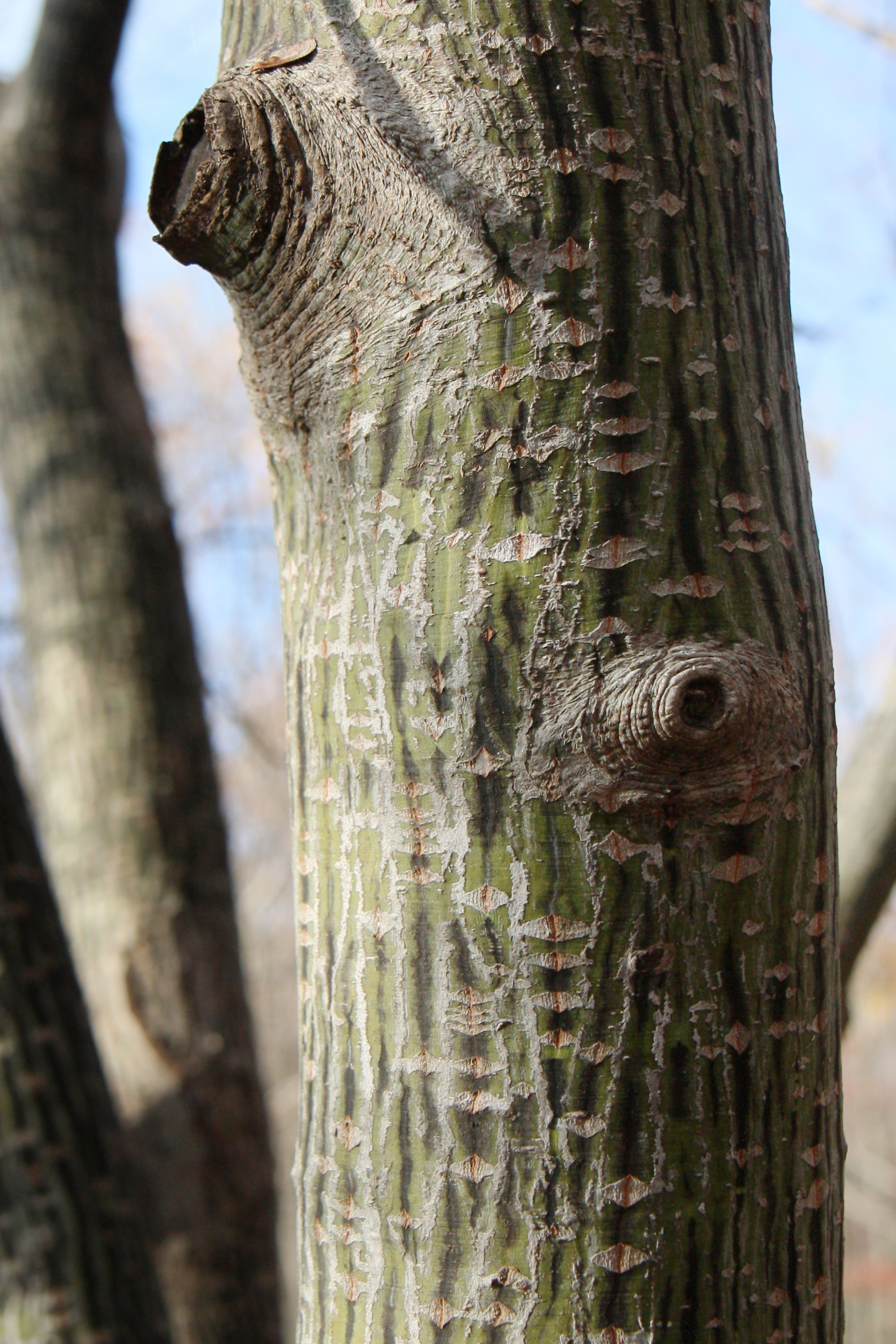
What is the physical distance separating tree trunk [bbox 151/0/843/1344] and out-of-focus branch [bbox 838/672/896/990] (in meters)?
1.17

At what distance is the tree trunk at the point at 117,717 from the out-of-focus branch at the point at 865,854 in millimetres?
1720

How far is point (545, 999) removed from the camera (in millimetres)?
870

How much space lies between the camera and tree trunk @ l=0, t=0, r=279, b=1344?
289 centimetres

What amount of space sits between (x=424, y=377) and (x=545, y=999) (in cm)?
52

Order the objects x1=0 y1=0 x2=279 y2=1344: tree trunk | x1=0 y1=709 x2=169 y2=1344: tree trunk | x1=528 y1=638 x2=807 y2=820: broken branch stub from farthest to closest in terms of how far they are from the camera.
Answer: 1. x1=0 y1=0 x2=279 y2=1344: tree trunk
2. x1=0 y1=709 x2=169 y2=1344: tree trunk
3. x1=528 y1=638 x2=807 y2=820: broken branch stub

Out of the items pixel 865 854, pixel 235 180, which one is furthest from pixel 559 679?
pixel 865 854

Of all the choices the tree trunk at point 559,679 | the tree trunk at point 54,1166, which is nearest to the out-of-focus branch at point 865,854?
the tree trunk at point 559,679

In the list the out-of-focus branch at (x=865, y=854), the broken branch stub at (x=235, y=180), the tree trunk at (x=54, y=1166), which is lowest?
the tree trunk at (x=54, y=1166)

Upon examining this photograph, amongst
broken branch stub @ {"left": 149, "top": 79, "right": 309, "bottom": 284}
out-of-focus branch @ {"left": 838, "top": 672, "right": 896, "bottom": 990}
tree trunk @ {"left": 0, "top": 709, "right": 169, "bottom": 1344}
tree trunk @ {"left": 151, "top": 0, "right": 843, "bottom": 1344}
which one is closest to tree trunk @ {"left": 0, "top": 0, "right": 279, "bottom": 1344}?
tree trunk @ {"left": 0, "top": 709, "right": 169, "bottom": 1344}

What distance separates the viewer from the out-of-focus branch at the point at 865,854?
6.76 feet

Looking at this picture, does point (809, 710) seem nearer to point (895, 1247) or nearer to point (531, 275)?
point (531, 275)

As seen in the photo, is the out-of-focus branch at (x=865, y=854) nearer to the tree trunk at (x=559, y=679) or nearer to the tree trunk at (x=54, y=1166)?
the tree trunk at (x=559, y=679)

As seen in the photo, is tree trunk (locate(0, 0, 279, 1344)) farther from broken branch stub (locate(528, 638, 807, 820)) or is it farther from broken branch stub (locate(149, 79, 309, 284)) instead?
broken branch stub (locate(528, 638, 807, 820))

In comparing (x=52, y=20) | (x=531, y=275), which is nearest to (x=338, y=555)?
(x=531, y=275)
